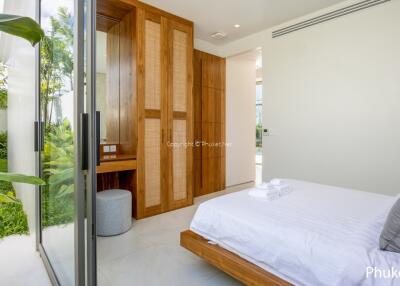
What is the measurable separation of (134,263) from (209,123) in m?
2.89

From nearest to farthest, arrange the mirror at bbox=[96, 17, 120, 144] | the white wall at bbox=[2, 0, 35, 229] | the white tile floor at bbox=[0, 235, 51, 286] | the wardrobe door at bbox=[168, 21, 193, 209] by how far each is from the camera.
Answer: the white tile floor at bbox=[0, 235, 51, 286], the white wall at bbox=[2, 0, 35, 229], the mirror at bbox=[96, 17, 120, 144], the wardrobe door at bbox=[168, 21, 193, 209]

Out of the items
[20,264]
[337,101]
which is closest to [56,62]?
[20,264]

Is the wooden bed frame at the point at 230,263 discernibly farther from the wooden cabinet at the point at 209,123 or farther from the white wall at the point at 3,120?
the white wall at the point at 3,120

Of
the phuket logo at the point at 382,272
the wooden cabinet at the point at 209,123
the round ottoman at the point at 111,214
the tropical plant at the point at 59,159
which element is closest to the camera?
the phuket logo at the point at 382,272

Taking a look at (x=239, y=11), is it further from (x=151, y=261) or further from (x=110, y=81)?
(x=151, y=261)

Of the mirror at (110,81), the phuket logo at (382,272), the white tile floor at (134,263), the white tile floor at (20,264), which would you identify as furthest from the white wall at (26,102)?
the phuket logo at (382,272)

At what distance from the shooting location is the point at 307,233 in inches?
56.2

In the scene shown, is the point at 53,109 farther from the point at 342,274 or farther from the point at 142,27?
the point at 342,274

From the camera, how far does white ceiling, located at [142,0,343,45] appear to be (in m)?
3.21

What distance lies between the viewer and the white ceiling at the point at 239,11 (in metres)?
3.21

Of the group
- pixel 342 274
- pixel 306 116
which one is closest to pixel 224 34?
pixel 306 116

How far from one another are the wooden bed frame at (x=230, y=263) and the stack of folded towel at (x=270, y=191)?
604mm

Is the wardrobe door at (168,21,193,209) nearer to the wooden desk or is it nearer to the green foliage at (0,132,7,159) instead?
the wooden desk

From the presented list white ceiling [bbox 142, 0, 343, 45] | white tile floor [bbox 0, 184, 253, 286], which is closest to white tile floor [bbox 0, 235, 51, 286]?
white tile floor [bbox 0, 184, 253, 286]
